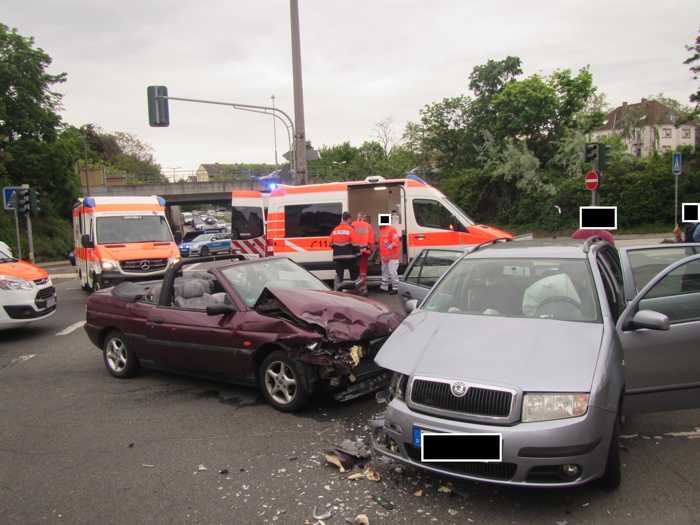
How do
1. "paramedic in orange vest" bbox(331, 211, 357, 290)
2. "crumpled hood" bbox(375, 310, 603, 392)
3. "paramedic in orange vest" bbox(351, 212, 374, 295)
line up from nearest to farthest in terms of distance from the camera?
"crumpled hood" bbox(375, 310, 603, 392), "paramedic in orange vest" bbox(331, 211, 357, 290), "paramedic in orange vest" bbox(351, 212, 374, 295)

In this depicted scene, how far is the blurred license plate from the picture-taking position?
332cm

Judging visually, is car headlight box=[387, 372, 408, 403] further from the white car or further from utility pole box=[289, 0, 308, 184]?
utility pole box=[289, 0, 308, 184]

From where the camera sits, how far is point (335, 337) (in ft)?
17.0

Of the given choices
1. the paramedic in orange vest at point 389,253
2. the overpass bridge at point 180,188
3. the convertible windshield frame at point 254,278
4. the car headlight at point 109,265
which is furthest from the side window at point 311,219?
the overpass bridge at point 180,188

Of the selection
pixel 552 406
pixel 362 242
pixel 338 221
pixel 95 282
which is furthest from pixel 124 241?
pixel 552 406

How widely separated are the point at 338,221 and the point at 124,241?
207 inches

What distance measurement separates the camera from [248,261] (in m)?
6.67

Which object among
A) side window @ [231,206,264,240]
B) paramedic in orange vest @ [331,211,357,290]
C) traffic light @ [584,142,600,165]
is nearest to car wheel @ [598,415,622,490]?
paramedic in orange vest @ [331,211,357,290]

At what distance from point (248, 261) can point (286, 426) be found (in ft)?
7.31

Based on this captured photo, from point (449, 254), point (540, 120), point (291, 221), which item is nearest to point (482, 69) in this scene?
point (540, 120)

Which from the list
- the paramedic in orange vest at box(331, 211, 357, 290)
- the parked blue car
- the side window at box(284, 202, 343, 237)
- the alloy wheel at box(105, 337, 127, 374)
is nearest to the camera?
the alloy wheel at box(105, 337, 127, 374)

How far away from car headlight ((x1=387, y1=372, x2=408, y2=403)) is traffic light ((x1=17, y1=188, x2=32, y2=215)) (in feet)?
73.9

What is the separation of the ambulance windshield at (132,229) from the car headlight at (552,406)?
12.6m

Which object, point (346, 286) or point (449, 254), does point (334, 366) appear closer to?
point (346, 286)
